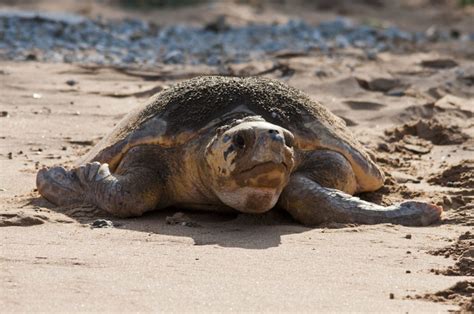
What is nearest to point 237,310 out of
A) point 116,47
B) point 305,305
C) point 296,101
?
point 305,305


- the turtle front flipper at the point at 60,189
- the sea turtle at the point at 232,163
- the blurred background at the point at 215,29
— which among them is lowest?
the blurred background at the point at 215,29

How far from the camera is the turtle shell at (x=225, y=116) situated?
5.46 metres

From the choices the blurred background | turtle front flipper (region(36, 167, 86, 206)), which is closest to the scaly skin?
turtle front flipper (region(36, 167, 86, 206))

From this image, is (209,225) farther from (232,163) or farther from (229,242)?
(229,242)

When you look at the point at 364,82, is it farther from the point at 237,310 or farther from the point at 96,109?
the point at 237,310

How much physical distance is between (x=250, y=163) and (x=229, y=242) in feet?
1.38

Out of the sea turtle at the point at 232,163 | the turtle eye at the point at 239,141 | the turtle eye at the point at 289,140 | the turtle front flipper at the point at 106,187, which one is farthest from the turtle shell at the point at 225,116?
the turtle eye at the point at 239,141

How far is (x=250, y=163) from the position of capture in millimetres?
4891

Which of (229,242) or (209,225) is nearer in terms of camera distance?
(229,242)

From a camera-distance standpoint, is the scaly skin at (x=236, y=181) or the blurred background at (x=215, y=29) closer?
the scaly skin at (x=236, y=181)

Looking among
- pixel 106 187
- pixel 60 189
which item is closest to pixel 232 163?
pixel 106 187

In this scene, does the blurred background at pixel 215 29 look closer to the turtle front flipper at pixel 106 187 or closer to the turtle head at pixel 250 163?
the turtle front flipper at pixel 106 187

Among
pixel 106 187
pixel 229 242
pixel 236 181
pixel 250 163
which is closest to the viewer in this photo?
pixel 229 242

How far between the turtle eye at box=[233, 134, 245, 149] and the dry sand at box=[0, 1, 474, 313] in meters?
0.39
